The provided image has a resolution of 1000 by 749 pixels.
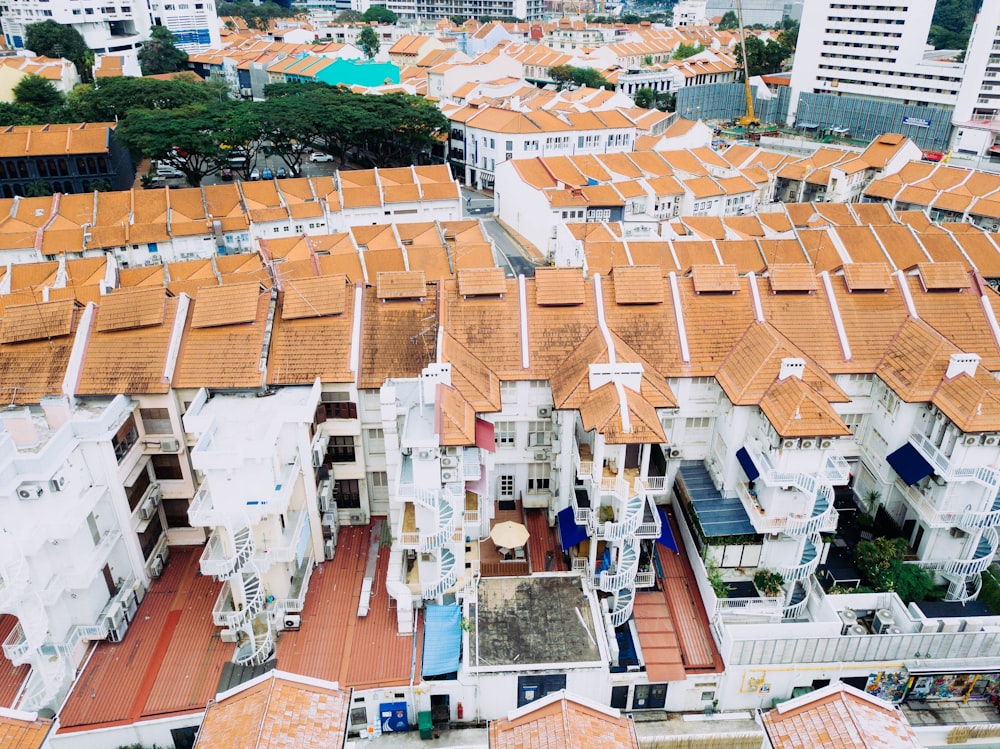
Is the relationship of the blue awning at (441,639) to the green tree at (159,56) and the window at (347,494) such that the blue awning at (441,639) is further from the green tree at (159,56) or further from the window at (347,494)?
the green tree at (159,56)

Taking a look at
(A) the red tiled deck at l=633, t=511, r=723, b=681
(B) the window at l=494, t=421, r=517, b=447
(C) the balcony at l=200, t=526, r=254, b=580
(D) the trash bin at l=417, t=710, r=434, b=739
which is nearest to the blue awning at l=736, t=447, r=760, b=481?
(A) the red tiled deck at l=633, t=511, r=723, b=681

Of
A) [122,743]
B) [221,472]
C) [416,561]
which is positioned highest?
[221,472]

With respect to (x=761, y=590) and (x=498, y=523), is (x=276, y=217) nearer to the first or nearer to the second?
(x=498, y=523)

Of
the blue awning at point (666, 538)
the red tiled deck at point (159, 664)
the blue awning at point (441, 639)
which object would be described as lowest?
the red tiled deck at point (159, 664)

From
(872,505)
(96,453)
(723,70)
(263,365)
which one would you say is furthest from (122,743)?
(723,70)

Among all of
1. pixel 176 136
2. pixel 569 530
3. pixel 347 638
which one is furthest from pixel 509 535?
pixel 176 136

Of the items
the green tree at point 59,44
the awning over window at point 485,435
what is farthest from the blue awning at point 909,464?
the green tree at point 59,44

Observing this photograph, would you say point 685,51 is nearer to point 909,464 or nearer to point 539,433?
point 909,464
